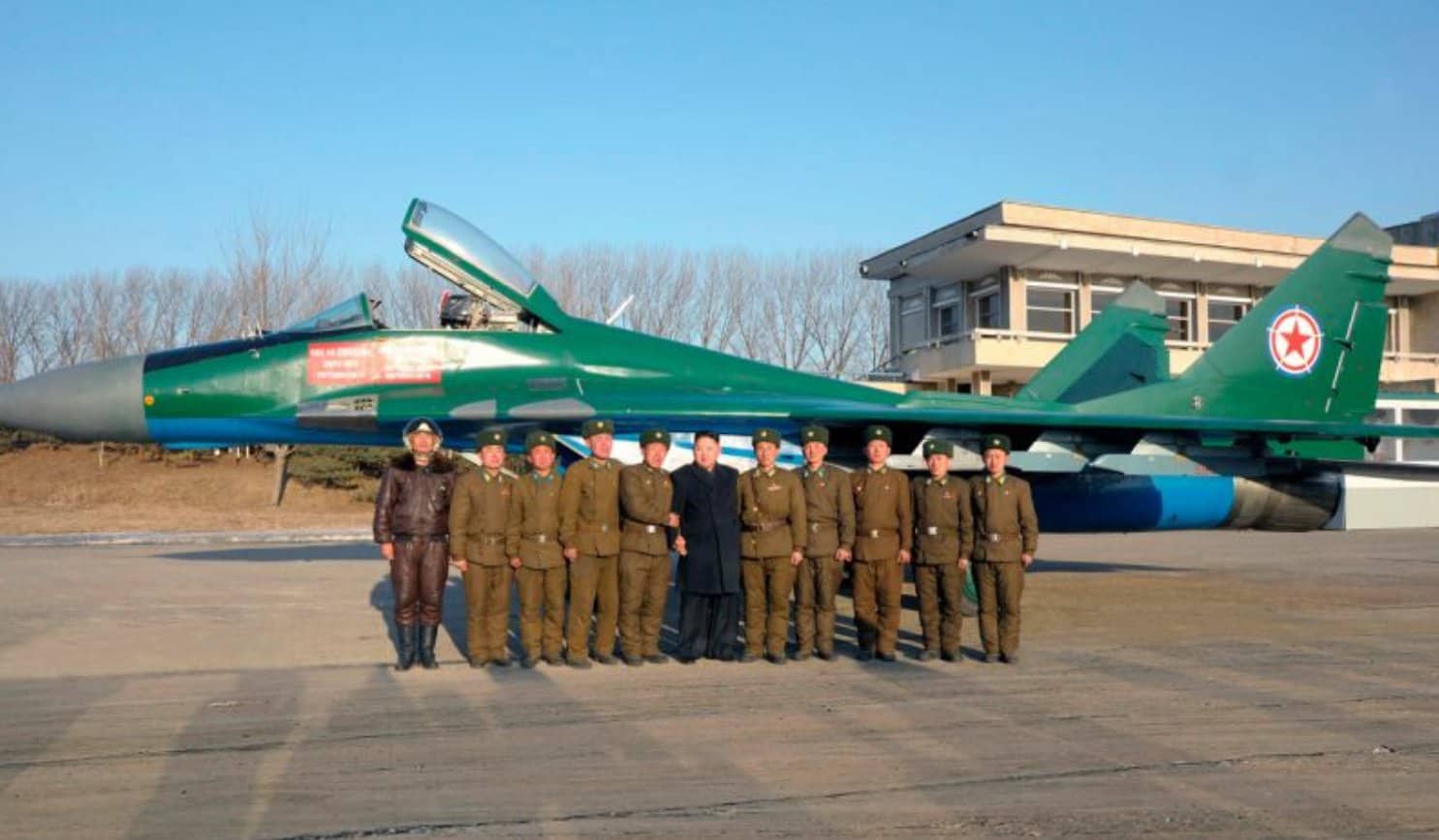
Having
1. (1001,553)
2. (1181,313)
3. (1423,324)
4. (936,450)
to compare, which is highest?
(1181,313)

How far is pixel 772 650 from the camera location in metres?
7.52

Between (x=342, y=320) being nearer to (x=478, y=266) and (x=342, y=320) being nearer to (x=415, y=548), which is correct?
(x=478, y=266)

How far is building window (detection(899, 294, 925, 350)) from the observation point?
3116 centimetres

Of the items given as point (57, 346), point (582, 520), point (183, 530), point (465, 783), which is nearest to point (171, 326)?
point (57, 346)

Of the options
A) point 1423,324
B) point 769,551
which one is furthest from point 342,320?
point 1423,324

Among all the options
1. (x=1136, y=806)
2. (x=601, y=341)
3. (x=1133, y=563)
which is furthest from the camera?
(x=1133, y=563)

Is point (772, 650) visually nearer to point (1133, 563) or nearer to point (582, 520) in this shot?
point (582, 520)

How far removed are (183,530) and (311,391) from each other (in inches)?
614

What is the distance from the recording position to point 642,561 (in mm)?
7410

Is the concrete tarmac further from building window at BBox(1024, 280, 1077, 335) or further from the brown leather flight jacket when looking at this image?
building window at BBox(1024, 280, 1077, 335)

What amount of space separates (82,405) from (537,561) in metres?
5.07

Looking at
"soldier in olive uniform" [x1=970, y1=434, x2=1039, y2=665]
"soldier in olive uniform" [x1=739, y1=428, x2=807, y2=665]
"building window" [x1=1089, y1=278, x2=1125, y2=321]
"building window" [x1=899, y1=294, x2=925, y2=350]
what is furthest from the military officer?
"building window" [x1=899, y1=294, x2=925, y2=350]

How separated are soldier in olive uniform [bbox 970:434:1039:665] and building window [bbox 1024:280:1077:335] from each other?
21125 mm

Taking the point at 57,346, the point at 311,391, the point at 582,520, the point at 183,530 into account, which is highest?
the point at 57,346
